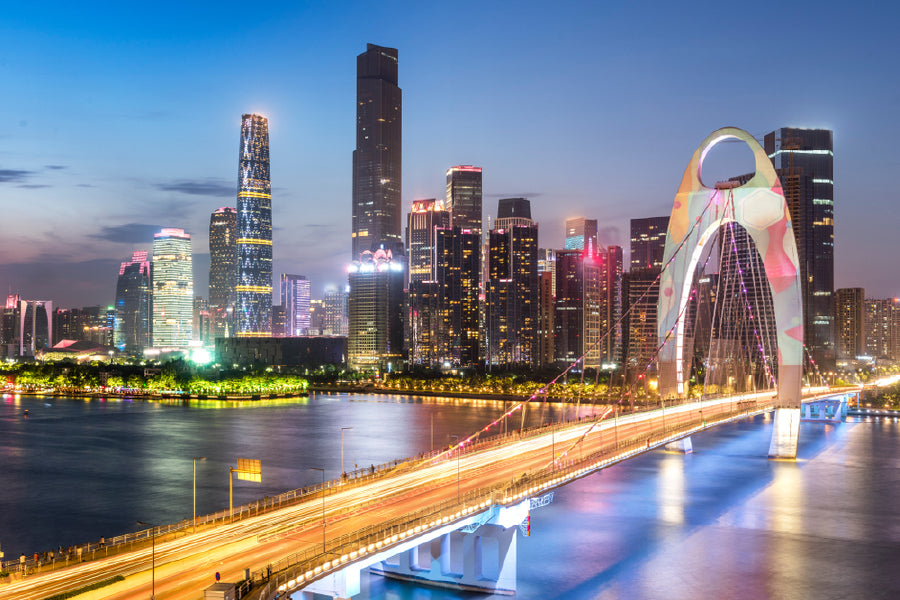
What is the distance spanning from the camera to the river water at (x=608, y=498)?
2580 centimetres

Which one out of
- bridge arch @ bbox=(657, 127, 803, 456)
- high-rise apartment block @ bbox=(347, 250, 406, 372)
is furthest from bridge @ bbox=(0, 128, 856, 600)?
high-rise apartment block @ bbox=(347, 250, 406, 372)

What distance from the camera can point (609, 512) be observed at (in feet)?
111

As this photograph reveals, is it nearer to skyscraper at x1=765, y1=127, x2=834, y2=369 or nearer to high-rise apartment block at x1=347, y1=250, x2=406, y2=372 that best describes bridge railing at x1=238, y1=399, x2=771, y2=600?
skyscraper at x1=765, y1=127, x2=834, y2=369

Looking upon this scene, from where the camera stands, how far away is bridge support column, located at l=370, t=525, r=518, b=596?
2333 cm

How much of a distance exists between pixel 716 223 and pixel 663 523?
61.8ft

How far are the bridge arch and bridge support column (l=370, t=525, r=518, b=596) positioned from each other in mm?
24379

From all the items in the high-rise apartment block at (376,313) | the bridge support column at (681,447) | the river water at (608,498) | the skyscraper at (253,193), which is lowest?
the river water at (608,498)

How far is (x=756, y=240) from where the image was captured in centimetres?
4531

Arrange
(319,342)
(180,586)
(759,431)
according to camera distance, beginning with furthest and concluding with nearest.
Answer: (319,342), (759,431), (180,586)

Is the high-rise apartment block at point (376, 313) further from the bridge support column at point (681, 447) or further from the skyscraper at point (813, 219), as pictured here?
the bridge support column at point (681, 447)

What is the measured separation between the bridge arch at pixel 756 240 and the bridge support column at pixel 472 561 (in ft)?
80.0

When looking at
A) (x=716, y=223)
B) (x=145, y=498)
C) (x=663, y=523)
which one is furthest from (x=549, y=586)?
(x=716, y=223)

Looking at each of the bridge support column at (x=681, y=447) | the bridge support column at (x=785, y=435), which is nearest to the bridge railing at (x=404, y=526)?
the bridge support column at (x=785, y=435)

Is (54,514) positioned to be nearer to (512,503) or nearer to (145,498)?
(145,498)
